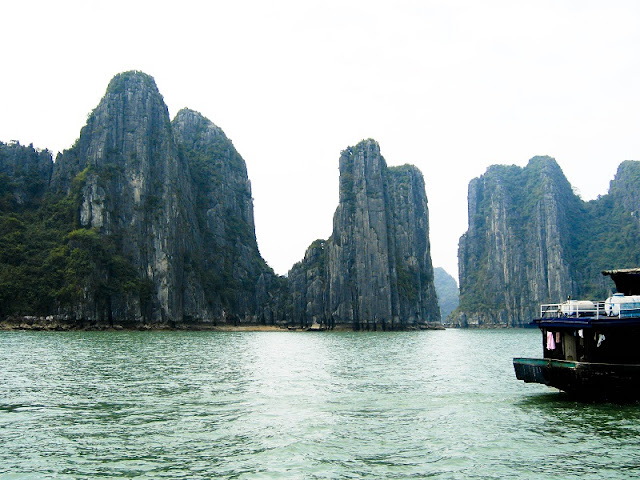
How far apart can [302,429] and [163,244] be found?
128866mm

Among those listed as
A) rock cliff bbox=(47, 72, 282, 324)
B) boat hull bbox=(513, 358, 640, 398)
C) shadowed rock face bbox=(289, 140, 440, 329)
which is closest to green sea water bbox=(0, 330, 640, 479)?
boat hull bbox=(513, 358, 640, 398)

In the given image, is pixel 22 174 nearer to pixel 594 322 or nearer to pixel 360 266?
pixel 360 266

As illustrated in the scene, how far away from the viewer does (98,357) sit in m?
48.1

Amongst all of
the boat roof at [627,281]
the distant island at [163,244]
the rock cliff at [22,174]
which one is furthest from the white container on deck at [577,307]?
the rock cliff at [22,174]

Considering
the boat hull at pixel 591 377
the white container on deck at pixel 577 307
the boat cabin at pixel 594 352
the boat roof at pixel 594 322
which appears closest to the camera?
the boat hull at pixel 591 377

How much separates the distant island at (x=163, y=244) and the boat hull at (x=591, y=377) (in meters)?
104

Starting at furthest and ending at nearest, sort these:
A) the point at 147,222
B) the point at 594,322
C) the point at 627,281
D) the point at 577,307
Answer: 1. the point at 147,222
2. the point at 627,281
3. the point at 577,307
4. the point at 594,322

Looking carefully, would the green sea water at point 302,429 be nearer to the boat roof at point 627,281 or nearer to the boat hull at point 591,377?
Answer: the boat hull at point 591,377

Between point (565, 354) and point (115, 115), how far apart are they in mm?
142841

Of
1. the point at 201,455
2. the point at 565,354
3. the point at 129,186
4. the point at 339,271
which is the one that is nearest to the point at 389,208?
the point at 339,271

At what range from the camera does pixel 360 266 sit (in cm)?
16062

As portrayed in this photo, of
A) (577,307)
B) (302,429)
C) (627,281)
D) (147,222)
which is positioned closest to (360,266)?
(147,222)

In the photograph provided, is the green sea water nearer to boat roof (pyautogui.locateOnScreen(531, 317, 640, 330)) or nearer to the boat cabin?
the boat cabin

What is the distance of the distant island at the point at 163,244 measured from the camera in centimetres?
12556
